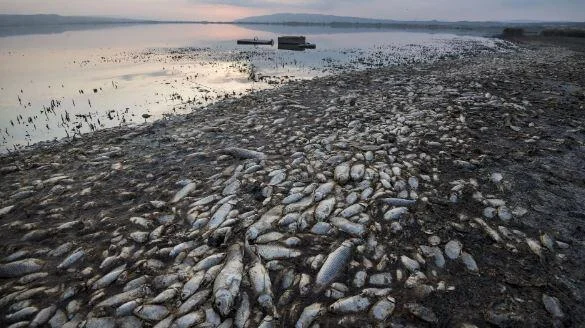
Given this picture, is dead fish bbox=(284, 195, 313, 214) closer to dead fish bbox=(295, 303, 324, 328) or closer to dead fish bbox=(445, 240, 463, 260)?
dead fish bbox=(295, 303, 324, 328)

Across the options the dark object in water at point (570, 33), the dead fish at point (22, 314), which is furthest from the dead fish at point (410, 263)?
the dark object in water at point (570, 33)

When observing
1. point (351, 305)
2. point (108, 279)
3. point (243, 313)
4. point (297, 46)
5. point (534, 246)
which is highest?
point (297, 46)

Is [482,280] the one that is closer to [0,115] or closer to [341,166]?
[341,166]

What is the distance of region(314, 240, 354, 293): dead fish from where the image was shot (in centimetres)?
435

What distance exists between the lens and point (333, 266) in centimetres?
454

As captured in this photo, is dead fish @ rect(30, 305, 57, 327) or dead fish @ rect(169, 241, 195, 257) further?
dead fish @ rect(169, 241, 195, 257)

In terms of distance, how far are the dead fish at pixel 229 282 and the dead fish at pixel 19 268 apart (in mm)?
2943

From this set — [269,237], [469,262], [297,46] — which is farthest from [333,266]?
[297,46]

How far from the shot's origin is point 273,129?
1074 cm

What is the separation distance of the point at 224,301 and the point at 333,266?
151 cm

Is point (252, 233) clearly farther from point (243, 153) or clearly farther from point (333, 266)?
point (243, 153)

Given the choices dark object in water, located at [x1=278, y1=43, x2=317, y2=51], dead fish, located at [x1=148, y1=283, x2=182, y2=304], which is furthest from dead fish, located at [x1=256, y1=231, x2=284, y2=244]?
dark object in water, located at [x1=278, y1=43, x2=317, y2=51]

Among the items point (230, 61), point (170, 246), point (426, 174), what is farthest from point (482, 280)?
point (230, 61)

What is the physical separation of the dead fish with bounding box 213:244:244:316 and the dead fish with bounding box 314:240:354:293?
3.44ft
